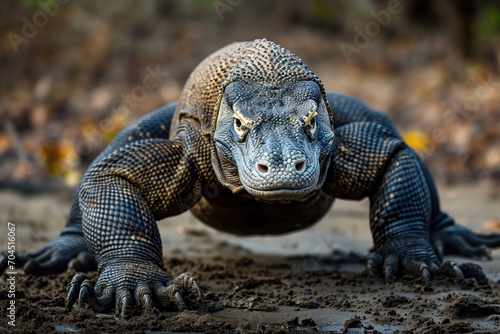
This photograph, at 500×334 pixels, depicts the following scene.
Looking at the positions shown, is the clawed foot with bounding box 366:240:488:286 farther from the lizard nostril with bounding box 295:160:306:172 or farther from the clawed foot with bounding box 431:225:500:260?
the lizard nostril with bounding box 295:160:306:172

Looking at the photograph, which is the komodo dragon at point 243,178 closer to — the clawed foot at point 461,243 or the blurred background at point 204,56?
the clawed foot at point 461,243

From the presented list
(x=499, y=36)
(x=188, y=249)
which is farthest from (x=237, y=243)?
(x=499, y=36)

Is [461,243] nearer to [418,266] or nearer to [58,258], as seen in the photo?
[418,266]

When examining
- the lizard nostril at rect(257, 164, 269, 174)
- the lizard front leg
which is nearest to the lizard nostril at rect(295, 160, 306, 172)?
the lizard nostril at rect(257, 164, 269, 174)

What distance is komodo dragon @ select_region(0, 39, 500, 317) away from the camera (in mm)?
4852

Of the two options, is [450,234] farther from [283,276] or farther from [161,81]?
[161,81]

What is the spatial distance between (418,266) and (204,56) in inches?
505

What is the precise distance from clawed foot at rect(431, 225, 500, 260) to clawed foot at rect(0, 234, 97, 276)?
319 centimetres

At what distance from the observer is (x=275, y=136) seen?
4793 mm

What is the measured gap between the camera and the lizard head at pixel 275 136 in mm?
4617

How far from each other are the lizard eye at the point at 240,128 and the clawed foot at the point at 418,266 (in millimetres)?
1680

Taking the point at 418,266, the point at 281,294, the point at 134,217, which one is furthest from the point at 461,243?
the point at 134,217

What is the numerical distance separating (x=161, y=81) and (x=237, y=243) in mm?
9546

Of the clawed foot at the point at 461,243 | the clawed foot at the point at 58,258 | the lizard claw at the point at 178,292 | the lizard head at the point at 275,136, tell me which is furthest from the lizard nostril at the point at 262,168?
the clawed foot at the point at 461,243
